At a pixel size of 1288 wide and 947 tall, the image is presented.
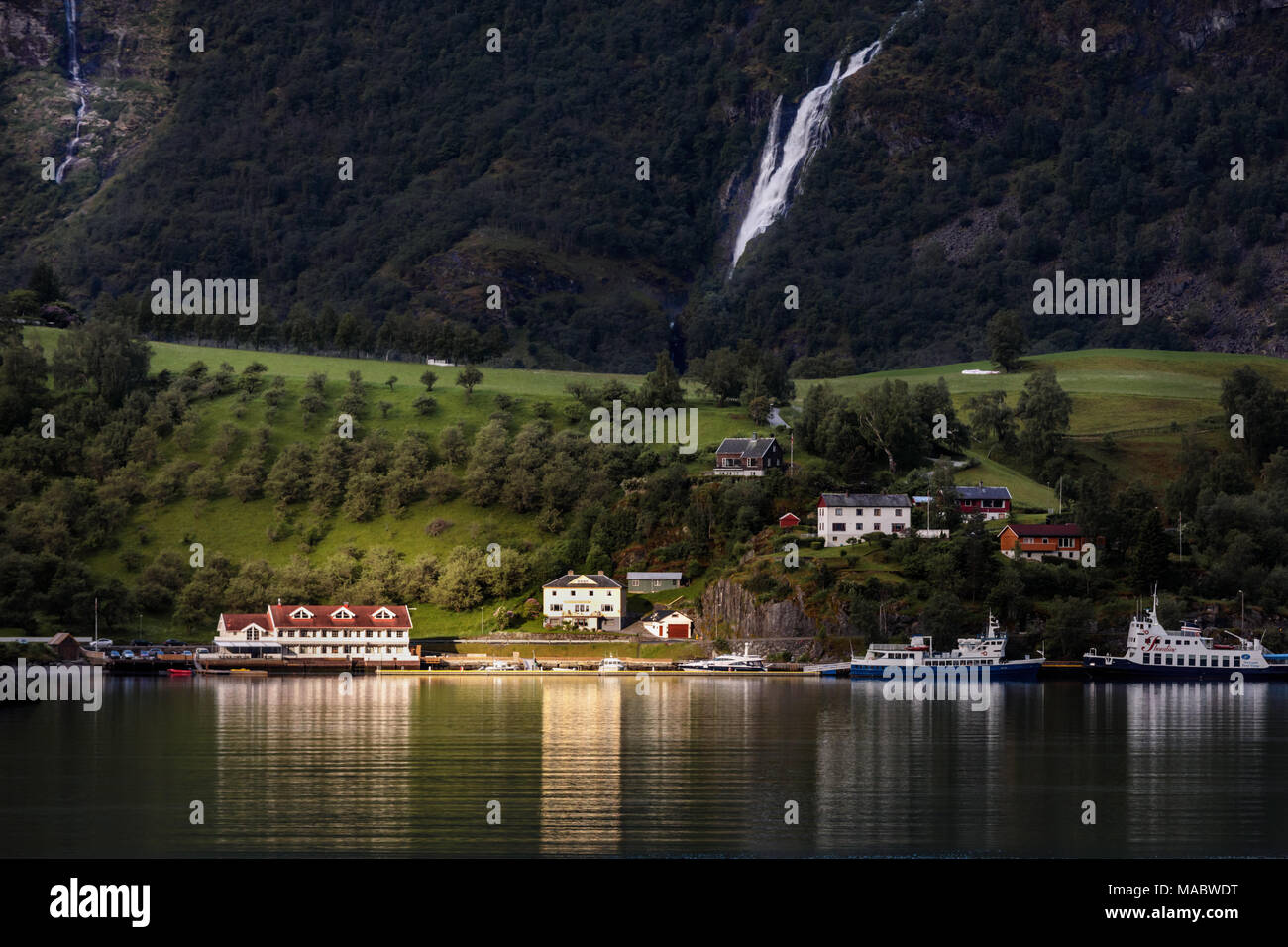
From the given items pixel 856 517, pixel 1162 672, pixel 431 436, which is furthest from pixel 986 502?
A: pixel 431 436

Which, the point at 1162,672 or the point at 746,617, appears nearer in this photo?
the point at 1162,672

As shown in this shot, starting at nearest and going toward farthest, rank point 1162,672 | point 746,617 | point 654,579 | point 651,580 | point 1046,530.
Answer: point 1162,672 < point 746,617 < point 1046,530 < point 651,580 < point 654,579

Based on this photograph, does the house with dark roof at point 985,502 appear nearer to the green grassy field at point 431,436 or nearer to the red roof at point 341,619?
the green grassy field at point 431,436

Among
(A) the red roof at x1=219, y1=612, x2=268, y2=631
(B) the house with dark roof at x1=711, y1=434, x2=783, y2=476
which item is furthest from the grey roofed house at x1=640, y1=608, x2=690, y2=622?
(A) the red roof at x1=219, y1=612, x2=268, y2=631

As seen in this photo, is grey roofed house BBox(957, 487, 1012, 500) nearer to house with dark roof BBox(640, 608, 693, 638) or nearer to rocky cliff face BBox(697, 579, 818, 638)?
rocky cliff face BBox(697, 579, 818, 638)

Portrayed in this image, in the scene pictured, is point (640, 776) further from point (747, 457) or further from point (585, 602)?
point (747, 457)
